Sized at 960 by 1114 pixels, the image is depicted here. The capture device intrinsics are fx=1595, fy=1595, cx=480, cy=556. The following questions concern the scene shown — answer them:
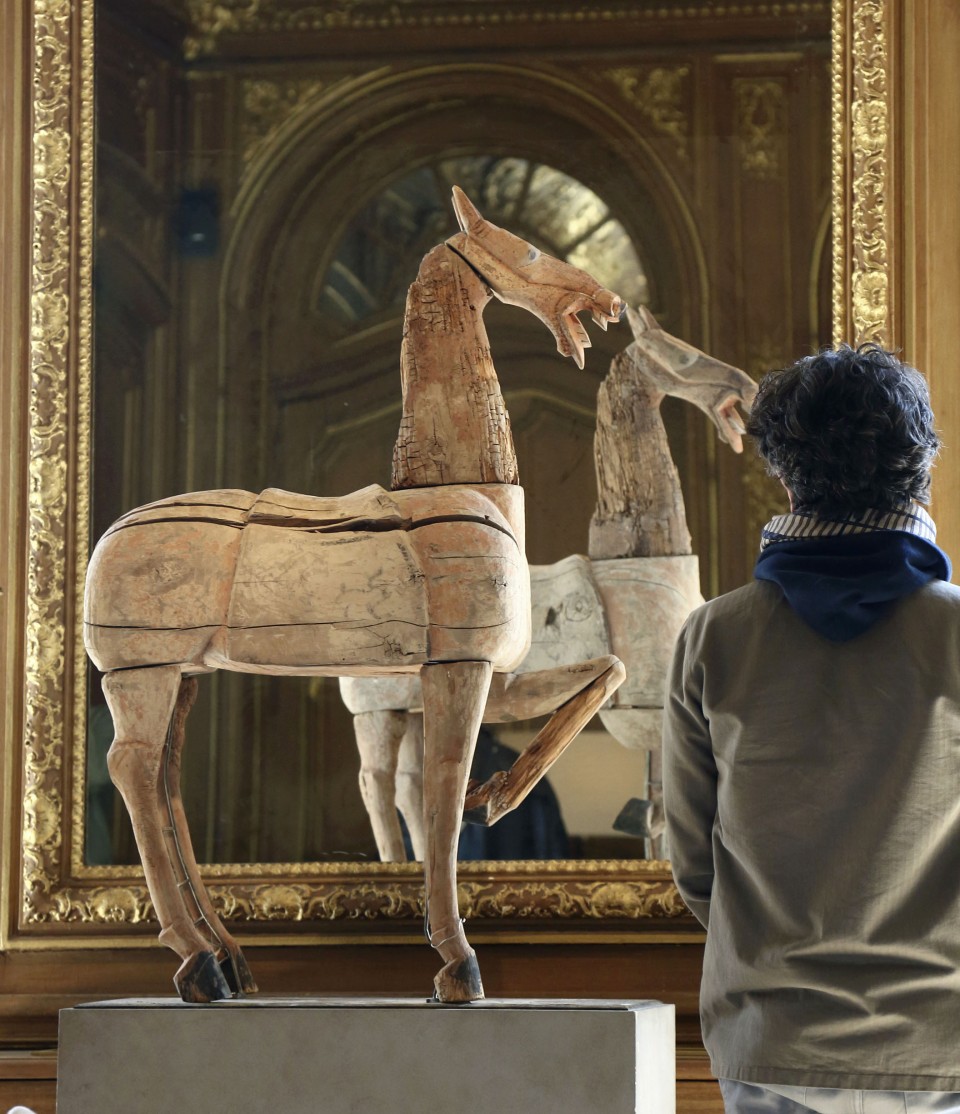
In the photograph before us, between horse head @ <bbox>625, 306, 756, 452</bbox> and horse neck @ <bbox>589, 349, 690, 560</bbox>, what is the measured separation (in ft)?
0.07

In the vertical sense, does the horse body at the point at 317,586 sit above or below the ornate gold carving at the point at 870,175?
below

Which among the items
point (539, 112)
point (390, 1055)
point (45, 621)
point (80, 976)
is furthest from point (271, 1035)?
point (539, 112)

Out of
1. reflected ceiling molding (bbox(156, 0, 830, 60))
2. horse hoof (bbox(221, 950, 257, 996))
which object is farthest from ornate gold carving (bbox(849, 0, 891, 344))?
horse hoof (bbox(221, 950, 257, 996))

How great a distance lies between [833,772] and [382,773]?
1.56 meters

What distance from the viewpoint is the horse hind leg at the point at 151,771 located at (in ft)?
7.14


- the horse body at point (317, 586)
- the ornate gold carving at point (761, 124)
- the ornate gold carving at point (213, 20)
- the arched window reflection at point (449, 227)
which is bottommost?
the horse body at point (317, 586)

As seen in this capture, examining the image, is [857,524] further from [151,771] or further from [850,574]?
[151,771]

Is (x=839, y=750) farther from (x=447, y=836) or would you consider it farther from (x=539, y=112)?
(x=539, y=112)

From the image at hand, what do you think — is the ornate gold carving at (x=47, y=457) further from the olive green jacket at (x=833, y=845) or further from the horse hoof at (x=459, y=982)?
the olive green jacket at (x=833, y=845)

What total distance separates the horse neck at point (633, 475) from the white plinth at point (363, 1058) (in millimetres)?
1026

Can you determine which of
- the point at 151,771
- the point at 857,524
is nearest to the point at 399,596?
the point at 151,771

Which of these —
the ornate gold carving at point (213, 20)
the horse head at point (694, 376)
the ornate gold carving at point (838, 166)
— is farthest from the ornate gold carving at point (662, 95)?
the ornate gold carving at point (213, 20)

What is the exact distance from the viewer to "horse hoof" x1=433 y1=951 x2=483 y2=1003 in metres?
2.06

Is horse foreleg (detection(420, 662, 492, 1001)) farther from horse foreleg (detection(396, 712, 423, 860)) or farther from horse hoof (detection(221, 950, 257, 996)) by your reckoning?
horse foreleg (detection(396, 712, 423, 860))
